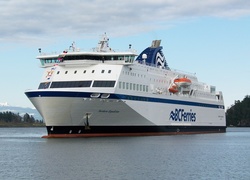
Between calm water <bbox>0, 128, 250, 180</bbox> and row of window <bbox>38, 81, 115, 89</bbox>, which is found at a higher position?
row of window <bbox>38, 81, 115, 89</bbox>

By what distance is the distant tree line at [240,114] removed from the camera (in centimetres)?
16125

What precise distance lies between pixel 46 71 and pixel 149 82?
11.5 metres

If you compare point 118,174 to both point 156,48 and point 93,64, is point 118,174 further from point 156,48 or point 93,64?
point 156,48

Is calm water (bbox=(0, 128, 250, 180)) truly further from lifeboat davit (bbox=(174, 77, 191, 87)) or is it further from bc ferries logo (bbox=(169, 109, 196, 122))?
lifeboat davit (bbox=(174, 77, 191, 87))

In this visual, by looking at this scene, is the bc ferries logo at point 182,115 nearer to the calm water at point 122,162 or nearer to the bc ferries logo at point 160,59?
the bc ferries logo at point 160,59

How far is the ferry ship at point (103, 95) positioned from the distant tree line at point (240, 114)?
98134mm

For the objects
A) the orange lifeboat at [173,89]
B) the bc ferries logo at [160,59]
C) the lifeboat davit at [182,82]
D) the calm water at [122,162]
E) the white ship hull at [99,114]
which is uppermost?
the bc ferries logo at [160,59]

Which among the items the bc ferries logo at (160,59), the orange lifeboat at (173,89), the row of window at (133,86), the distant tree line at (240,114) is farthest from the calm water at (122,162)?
the distant tree line at (240,114)

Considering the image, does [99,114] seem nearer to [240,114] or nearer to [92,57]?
[92,57]

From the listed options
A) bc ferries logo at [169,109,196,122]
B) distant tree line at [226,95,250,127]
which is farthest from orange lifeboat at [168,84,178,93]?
distant tree line at [226,95,250,127]

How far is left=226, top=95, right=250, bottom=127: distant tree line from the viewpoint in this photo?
529 feet

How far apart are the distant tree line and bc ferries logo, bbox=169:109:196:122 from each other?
9200 cm

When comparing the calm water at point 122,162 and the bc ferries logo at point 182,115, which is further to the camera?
the bc ferries logo at point 182,115

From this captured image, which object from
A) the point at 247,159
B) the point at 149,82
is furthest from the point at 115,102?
the point at 247,159
